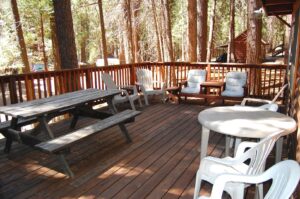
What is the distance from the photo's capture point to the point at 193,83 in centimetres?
692

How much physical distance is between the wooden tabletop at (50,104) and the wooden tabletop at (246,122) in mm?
1943

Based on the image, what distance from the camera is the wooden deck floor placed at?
2.76m

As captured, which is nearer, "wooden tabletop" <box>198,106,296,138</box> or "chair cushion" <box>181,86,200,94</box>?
"wooden tabletop" <box>198,106,296,138</box>

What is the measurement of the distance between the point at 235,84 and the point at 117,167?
415cm

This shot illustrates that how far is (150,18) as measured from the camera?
1330 centimetres

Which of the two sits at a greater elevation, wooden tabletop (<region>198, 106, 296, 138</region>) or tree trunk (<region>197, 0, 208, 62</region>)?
tree trunk (<region>197, 0, 208, 62</region>)

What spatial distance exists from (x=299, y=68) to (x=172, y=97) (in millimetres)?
4538

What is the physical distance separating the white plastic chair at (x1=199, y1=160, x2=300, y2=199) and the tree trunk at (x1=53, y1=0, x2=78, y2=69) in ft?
18.4

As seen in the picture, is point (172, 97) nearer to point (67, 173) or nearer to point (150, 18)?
point (67, 173)

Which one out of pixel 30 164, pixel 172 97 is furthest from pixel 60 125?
pixel 172 97

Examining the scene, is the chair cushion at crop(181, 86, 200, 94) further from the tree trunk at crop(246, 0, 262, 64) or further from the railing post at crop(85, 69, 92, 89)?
the tree trunk at crop(246, 0, 262, 64)

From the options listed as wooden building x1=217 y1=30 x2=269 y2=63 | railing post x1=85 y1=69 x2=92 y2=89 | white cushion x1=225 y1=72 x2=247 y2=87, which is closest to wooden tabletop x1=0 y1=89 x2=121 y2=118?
railing post x1=85 y1=69 x2=92 y2=89

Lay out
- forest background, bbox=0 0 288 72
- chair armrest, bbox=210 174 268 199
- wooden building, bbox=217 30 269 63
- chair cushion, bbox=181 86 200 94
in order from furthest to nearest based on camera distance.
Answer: wooden building, bbox=217 30 269 63 → forest background, bbox=0 0 288 72 → chair cushion, bbox=181 86 200 94 → chair armrest, bbox=210 174 268 199

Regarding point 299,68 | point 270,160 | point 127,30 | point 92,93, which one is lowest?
point 270,160
